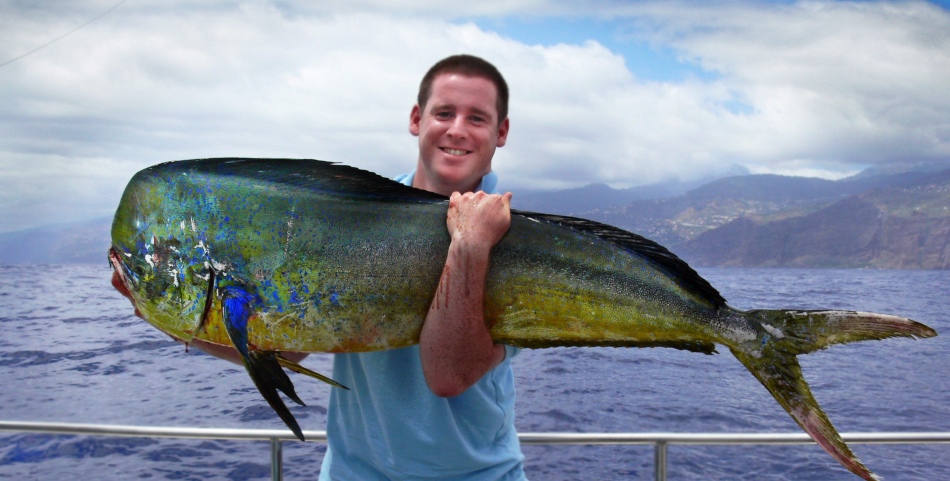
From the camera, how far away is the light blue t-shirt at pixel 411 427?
2053mm

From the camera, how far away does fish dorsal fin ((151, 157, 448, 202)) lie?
1821mm

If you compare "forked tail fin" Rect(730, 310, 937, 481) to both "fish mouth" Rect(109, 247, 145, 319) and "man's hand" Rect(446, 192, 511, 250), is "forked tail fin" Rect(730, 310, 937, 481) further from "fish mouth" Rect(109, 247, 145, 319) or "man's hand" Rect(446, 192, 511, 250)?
"fish mouth" Rect(109, 247, 145, 319)

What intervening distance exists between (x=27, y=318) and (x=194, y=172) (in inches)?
2538

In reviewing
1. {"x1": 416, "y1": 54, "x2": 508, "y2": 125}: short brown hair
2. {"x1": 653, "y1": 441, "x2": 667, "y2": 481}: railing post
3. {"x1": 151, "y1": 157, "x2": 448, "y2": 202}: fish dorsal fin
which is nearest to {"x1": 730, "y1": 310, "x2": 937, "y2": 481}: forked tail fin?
{"x1": 151, "y1": 157, "x2": 448, "y2": 202}: fish dorsal fin

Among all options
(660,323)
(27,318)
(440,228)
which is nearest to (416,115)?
(440,228)

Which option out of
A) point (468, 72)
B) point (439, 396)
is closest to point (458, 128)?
point (468, 72)

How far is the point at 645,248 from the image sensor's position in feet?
6.17

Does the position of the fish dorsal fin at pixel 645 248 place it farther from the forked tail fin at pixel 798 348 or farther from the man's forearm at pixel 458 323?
the man's forearm at pixel 458 323

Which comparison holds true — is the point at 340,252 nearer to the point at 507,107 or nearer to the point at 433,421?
the point at 433,421

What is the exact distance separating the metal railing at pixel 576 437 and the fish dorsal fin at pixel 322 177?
5.25 feet

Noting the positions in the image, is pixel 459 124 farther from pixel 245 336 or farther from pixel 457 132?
pixel 245 336

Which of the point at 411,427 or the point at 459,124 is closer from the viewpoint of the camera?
the point at 411,427

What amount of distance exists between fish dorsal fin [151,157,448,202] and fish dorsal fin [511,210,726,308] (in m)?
0.33

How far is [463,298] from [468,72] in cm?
95
